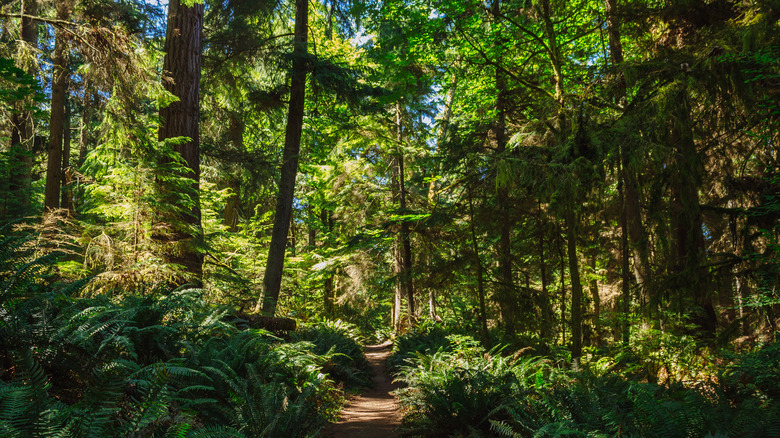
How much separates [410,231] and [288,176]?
14.0 ft

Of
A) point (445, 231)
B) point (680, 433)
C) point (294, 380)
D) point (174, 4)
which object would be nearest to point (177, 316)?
point (294, 380)

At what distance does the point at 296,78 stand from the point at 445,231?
654cm

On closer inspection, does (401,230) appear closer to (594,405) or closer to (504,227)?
(504,227)

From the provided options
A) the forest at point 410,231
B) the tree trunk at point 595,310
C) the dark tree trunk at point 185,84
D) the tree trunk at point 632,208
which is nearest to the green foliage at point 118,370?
the forest at point 410,231

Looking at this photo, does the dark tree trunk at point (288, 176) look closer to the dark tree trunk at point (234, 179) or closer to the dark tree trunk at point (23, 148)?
the dark tree trunk at point (234, 179)

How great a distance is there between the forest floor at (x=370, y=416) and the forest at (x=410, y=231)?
207mm

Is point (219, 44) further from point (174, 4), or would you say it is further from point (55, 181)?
point (55, 181)

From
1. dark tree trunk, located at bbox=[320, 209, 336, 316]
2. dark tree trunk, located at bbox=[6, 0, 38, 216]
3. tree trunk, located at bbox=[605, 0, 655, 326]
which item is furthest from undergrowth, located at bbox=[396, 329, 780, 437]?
dark tree trunk, located at bbox=[320, 209, 336, 316]

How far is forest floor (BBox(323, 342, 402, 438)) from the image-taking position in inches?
217

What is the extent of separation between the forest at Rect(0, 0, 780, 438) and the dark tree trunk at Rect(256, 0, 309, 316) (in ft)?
0.17

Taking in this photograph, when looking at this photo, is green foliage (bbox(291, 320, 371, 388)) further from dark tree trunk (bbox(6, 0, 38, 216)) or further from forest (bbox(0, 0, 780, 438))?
dark tree trunk (bbox(6, 0, 38, 216))

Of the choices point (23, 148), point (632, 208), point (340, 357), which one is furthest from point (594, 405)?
point (23, 148)

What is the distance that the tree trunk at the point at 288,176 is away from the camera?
927 cm

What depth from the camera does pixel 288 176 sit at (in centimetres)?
960
